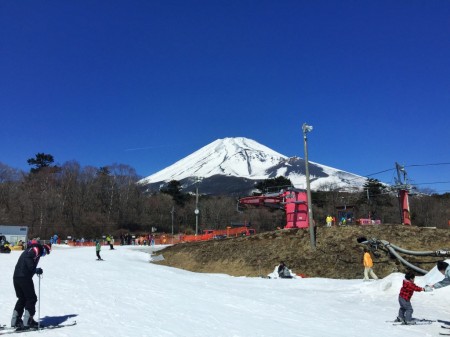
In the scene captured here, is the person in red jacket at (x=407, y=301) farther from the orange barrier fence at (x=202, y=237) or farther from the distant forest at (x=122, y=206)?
the distant forest at (x=122, y=206)

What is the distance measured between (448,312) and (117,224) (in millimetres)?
89985

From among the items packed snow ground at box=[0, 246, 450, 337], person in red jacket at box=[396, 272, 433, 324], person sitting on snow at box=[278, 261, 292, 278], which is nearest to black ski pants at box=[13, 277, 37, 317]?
packed snow ground at box=[0, 246, 450, 337]

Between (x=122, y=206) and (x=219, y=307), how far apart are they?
9298cm

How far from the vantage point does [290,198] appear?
33750mm

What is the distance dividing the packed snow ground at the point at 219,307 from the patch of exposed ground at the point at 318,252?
473 centimetres

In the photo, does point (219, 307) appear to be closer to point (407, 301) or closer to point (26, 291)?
point (407, 301)

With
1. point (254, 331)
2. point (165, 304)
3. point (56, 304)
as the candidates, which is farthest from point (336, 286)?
point (56, 304)

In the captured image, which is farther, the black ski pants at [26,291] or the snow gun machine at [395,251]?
the snow gun machine at [395,251]

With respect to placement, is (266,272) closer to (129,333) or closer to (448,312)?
(448,312)

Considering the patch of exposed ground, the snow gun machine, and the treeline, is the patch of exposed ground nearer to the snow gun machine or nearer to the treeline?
the snow gun machine

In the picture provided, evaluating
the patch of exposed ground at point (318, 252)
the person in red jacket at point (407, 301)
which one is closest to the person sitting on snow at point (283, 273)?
the patch of exposed ground at point (318, 252)

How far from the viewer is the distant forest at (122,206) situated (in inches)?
3406

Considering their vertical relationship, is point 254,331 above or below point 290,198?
below

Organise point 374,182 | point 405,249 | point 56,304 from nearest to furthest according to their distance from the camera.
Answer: point 56,304 → point 405,249 → point 374,182
